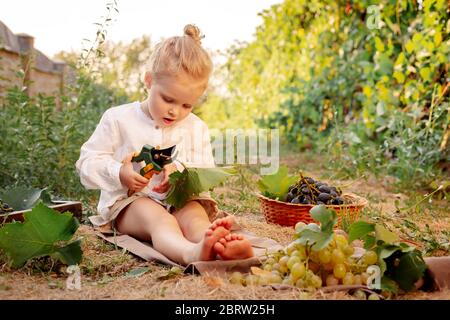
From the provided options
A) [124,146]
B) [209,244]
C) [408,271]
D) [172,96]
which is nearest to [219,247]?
[209,244]

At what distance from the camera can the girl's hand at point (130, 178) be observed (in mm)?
2154

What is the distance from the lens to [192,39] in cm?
236

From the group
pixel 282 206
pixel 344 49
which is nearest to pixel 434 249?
pixel 282 206

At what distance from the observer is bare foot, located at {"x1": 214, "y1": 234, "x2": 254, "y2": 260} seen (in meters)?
1.72

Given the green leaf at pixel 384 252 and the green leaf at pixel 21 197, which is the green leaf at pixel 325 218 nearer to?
the green leaf at pixel 384 252

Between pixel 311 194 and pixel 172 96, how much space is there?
845 millimetres

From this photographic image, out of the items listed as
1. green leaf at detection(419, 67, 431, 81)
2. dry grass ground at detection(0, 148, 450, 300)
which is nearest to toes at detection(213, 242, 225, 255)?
dry grass ground at detection(0, 148, 450, 300)

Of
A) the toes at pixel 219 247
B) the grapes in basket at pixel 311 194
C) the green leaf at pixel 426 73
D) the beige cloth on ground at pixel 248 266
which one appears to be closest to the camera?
the beige cloth on ground at pixel 248 266

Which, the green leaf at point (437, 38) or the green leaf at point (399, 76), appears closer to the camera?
the green leaf at point (437, 38)

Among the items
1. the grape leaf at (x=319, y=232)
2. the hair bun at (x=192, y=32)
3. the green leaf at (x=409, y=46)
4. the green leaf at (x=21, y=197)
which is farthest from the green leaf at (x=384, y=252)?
the green leaf at (x=409, y=46)

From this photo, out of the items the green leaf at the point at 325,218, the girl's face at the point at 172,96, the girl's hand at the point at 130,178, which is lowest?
the green leaf at the point at 325,218

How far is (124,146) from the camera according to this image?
240 cm

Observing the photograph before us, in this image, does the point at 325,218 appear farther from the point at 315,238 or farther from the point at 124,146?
the point at 124,146
